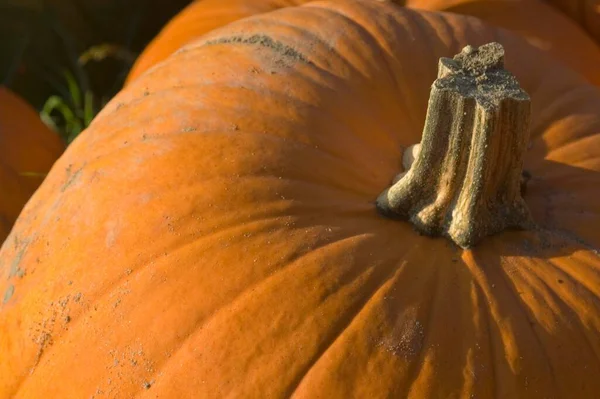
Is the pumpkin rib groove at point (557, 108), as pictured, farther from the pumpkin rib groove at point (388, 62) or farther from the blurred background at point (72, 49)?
the blurred background at point (72, 49)

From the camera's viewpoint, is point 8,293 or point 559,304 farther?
point 8,293

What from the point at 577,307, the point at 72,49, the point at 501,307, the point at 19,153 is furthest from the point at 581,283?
the point at 72,49

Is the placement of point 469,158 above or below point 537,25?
above

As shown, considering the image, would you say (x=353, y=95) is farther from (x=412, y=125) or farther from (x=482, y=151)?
(x=482, y=151)

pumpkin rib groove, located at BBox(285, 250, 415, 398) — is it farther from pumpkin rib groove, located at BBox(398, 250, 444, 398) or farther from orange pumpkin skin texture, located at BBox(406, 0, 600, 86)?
orange pumpkin skin texture, located at BBox(406, 0, 600, 86)

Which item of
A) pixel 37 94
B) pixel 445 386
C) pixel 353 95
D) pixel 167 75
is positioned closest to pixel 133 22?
pixel 37 94

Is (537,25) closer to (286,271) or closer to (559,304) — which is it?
(559,304)

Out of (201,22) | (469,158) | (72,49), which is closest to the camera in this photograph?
(469,158)

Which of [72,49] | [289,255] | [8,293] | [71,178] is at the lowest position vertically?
[72,49]
